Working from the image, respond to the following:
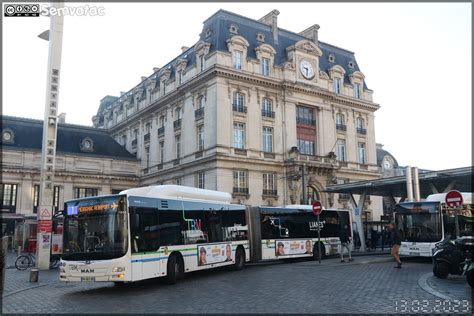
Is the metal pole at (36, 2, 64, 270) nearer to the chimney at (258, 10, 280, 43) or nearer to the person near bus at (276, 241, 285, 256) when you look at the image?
the person near bus at (276, 241, 285, 256)

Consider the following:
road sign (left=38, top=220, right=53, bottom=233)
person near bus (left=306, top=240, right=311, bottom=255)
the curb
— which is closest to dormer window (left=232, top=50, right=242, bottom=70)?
person near bus (left=306, top=240, right=311, bottom=255)

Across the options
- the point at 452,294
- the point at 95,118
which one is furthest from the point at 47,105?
the point at 95,118

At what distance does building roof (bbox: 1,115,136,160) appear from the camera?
4847 cm

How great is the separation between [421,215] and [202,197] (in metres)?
10.9

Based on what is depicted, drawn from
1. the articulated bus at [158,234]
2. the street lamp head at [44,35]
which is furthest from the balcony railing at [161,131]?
the street lamp head at [44,35]

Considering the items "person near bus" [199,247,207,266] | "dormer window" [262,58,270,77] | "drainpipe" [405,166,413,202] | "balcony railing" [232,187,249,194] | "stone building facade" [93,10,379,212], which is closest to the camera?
"person near bus" [199,247,207,266]

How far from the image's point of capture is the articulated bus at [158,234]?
518 inches

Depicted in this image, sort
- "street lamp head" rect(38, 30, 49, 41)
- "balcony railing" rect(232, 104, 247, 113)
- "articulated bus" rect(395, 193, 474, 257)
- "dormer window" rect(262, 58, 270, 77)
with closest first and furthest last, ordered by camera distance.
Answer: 1. "street lamp head" rect(38, 30, 49, 41)
2. "articulated bus" rect(395, 193, 474, 257)
3. "balcony railing" rect(232, 104, 247, 113)
4. "dormer window" rect(262, 58, 270, 77)

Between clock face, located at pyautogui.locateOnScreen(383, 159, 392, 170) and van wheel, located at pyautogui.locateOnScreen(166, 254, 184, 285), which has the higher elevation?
clock face, located at pyautogui.locateOnScreen(383, 159, 392, 170)

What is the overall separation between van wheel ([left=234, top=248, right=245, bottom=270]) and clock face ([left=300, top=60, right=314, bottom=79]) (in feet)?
97.4

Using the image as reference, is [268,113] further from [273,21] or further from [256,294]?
[256,294]

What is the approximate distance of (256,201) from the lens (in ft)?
137

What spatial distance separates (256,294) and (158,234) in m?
4.17

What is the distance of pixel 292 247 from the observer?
932 inches
